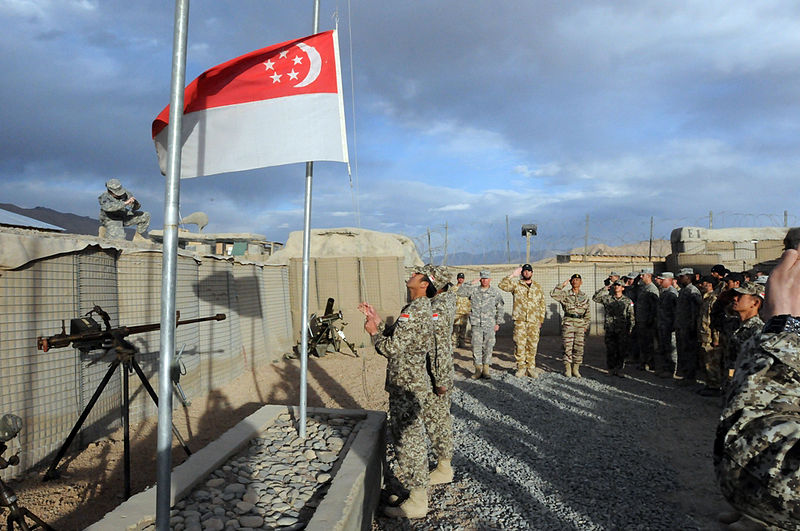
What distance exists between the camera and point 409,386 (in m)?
3.45

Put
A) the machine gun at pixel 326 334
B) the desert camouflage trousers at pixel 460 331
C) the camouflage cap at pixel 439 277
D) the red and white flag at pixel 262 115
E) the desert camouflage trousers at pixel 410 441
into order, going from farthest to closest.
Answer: the desert camouflage trousers at pixel 460 331
the machine gun at pixel 326 334
the camouflage cap at pixel 439 277
the desert camouflage trousers at pixel 410 441
the red and white flag at pixel 262 115

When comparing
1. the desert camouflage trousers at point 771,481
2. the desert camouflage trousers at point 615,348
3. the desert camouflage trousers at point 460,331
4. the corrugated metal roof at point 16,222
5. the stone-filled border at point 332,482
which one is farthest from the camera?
the desert camouflage trousers at point 460,331

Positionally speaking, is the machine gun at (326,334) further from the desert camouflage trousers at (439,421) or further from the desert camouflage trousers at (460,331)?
the desert camouflage trousers at (439,421)

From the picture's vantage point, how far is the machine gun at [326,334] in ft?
32.0

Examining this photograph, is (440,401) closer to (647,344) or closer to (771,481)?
(771,481)

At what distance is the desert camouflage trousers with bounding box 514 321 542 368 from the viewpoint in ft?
25.6

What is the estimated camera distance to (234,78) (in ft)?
10.4

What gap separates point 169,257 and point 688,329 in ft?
25.3

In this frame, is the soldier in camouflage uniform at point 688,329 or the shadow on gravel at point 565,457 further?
the soldier in camouflage uniform at point 688,329

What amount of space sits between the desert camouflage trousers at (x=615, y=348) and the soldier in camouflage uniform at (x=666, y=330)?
1.83 ft

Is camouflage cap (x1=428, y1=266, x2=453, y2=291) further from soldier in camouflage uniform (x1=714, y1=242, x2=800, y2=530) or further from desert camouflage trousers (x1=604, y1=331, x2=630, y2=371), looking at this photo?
desert camouflage trousers (x1=604, y1=331, x2=630, y2=371)

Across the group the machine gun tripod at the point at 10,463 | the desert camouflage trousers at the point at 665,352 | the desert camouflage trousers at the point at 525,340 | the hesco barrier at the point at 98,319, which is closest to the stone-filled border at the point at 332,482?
the machine gun tripod at the point at 10,463

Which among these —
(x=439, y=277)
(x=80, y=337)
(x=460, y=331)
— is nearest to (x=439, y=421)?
(x=439, y=277)

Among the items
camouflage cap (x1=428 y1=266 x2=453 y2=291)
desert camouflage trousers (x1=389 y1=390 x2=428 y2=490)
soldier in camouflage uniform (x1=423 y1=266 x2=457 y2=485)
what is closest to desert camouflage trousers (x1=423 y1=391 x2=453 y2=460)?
soldier in camouflage uniform (x1=423 y1=266 x2=457 y2=485)
